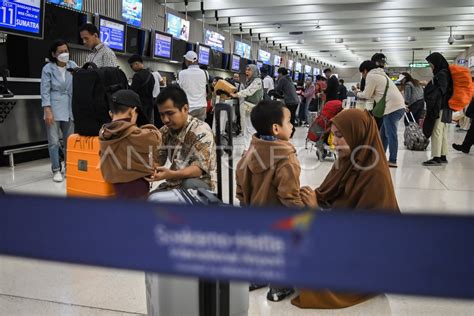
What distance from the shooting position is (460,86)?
19.2 ft

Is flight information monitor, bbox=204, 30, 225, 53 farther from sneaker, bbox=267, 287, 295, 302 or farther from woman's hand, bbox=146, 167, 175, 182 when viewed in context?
sneaker, bbox=267, 287, 295, 302

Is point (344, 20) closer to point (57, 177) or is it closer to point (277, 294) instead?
point (57, 177)

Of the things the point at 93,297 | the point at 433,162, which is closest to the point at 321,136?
the point at 433,162

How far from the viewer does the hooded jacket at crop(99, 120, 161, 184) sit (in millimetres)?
2504

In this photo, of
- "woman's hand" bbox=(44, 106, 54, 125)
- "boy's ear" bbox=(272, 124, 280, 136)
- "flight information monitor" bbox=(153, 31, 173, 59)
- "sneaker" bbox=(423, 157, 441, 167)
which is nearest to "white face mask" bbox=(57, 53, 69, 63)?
"woman's hand" bbox=(44, 106, 54, 125)

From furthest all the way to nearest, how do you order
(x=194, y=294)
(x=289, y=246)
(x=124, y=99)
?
(x=124, y=99) → (x=194, y=294) → (x=289, y=246)

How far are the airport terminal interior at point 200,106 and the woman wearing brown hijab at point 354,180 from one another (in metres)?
0.02

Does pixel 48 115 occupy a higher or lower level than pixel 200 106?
lower

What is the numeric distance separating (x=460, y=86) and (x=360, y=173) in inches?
180

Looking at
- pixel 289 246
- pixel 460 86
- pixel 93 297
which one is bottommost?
pixel 93 297

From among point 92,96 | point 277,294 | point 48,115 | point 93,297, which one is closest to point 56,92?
point 48,115

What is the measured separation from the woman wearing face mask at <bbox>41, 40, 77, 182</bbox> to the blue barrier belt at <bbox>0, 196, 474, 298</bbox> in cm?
452

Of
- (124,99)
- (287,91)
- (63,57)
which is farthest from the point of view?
(287,91)

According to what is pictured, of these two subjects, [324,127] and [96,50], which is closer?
[96,50]
